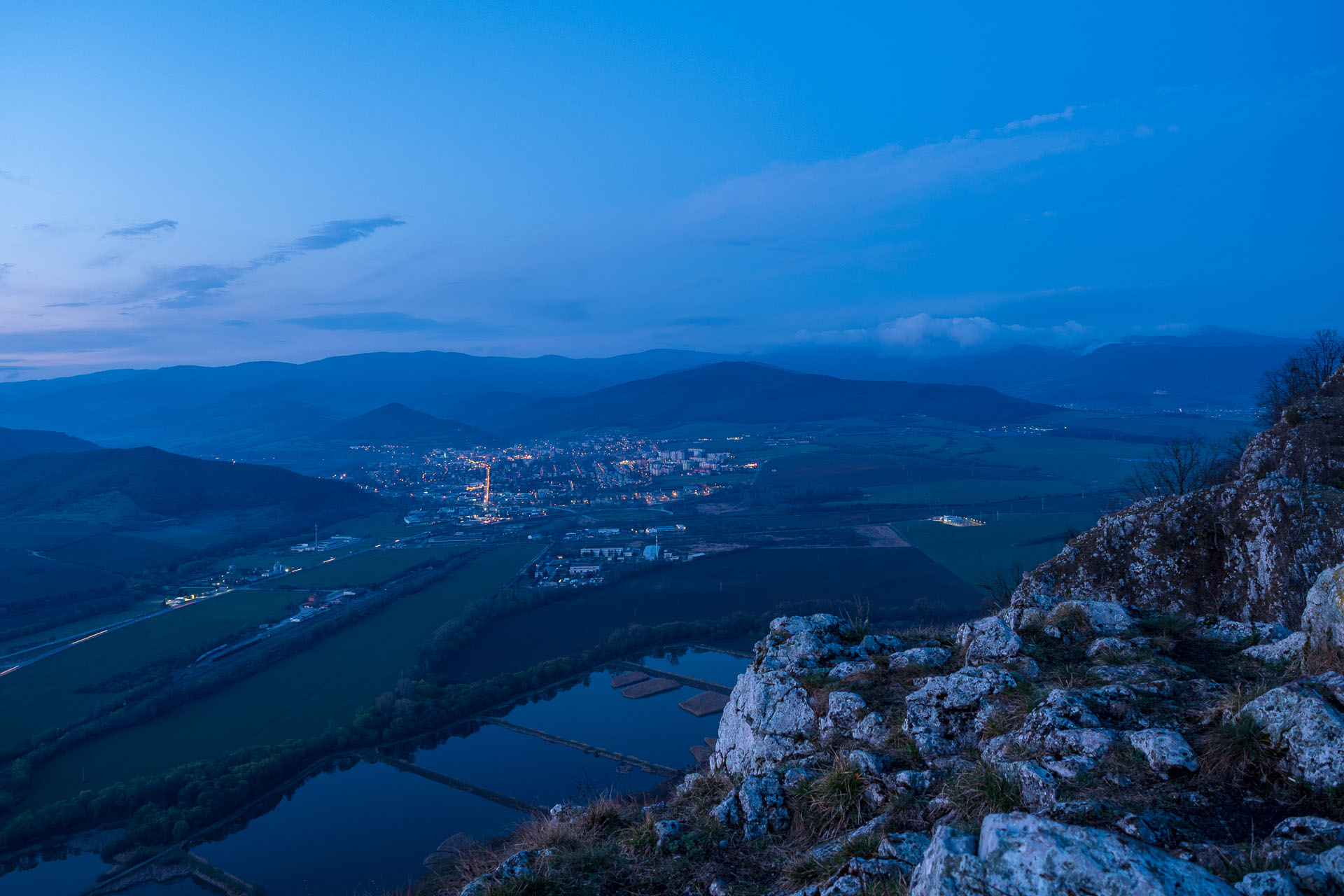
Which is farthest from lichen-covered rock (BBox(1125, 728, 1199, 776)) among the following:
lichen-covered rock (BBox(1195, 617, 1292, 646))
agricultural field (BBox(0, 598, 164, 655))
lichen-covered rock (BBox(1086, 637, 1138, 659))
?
agricultural field (BBox(0, 598, 164, 655))

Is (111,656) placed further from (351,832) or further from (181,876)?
(351,832)

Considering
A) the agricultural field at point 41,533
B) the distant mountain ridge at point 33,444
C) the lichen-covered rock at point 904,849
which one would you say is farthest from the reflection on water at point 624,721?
the distant mountain ridge at point 33,444

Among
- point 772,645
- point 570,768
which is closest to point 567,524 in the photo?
point 570,768

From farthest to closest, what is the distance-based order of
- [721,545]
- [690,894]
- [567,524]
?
[567,524], [721,545], [690,894]

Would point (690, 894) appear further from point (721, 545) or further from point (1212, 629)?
point (721, 545)

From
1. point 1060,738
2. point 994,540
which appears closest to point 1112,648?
point 1060,738
